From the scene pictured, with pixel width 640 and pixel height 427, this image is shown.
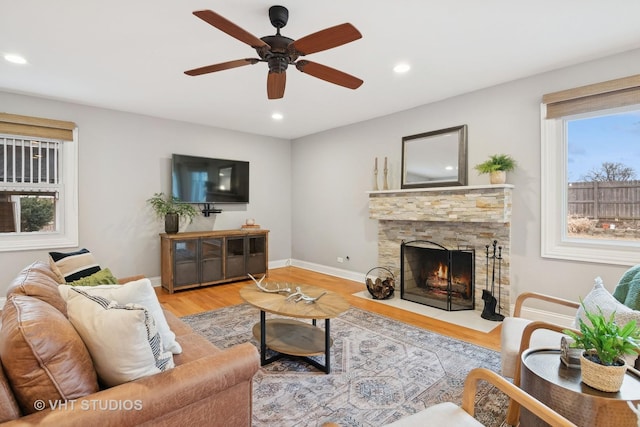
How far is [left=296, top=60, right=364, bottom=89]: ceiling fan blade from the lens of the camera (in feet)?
7.55

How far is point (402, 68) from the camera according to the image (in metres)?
3.15

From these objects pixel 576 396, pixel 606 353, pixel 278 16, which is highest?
pixel 278 16

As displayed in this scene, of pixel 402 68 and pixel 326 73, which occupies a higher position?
pixel 402 68

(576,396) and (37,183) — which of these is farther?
(37,183)

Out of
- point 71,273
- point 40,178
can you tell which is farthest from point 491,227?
point 40,178

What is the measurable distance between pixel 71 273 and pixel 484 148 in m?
4.20

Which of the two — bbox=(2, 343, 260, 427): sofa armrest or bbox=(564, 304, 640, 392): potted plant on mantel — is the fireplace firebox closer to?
bbox=(564, 304, 640, 392): potted plant on mantel

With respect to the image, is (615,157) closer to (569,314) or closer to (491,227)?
(491,227)

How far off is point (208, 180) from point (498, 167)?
4.16 metres

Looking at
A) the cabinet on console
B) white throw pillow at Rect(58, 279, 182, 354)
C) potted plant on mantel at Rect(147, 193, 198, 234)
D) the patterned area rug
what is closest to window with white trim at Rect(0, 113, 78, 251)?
potted plant on mantel at Rect(147, 193, 198, 234)

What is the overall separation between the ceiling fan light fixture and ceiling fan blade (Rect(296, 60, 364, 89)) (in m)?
0.81

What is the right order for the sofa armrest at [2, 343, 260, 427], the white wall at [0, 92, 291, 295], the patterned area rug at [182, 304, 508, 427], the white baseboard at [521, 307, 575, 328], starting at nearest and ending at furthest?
the sofa armrest at [2, 343, 260, 427] < the patterned area rug at [182, 304, 508, 427] < the white baseboard at [521, 307, 575, 328] < the white wall at [0, 92, 291, 295]

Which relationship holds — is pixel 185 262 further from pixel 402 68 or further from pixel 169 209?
pixel 402 68

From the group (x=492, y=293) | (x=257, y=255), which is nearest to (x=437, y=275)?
(x=492, y=293)
